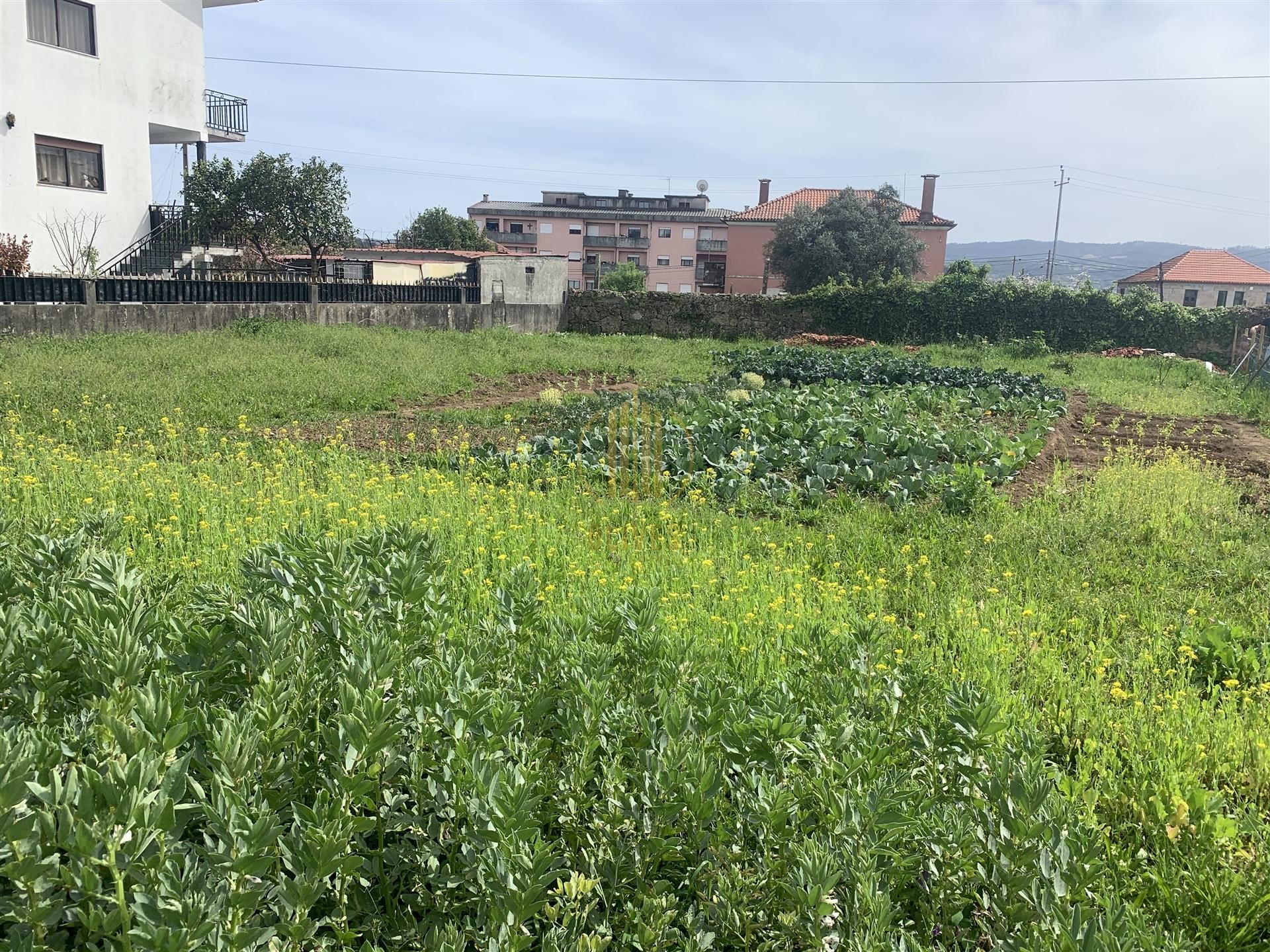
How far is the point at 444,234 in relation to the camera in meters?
63.1

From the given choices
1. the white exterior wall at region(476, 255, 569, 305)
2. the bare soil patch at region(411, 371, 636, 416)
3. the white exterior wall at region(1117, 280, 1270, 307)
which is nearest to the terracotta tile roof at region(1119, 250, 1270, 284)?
the white exterior wall at region(1117, 280, 1270, 307)

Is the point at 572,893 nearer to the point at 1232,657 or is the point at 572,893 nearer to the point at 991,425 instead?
the point at 1232,657

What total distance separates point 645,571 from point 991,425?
28.3ft

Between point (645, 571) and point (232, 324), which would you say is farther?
point (232, 324)

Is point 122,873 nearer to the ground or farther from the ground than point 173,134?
nearer to the ground

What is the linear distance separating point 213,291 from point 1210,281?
6426cm

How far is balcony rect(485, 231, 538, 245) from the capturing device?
7988cm

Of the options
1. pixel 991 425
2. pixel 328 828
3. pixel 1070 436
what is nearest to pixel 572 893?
pixel 328 828

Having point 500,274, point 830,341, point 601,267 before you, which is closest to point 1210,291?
point 601,267

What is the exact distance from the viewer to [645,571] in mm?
6062

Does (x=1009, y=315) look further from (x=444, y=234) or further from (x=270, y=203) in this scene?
(x=444, y=234)

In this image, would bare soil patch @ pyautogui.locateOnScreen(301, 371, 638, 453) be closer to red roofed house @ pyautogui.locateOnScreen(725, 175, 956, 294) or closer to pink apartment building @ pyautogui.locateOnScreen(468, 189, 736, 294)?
red roofed house @ pyautogui.locateOnScreen(725, 175, 956, 294)

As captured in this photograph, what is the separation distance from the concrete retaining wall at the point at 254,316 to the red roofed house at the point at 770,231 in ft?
118

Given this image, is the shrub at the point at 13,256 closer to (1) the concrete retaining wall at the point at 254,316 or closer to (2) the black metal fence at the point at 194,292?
(2) the black metal fence at the point at 194,292
